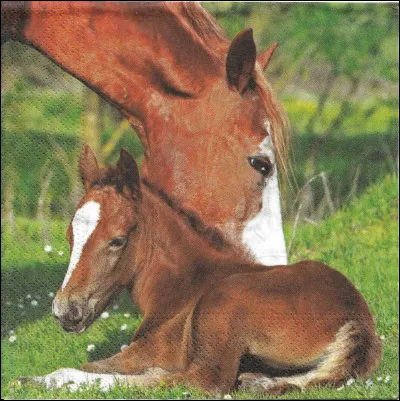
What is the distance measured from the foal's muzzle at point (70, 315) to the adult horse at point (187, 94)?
623mm

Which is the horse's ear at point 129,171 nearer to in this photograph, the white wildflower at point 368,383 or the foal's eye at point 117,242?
the foal's eye at point 117,242

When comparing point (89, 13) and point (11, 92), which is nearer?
point (89, 13)

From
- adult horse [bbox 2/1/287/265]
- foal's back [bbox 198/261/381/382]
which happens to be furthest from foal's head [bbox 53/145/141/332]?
foal's back [bbox 198/261/381/382]

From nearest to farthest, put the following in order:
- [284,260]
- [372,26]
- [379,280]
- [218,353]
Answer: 1. [218,353]
2. [284,260]
3. [379,280]
4. [372,26]

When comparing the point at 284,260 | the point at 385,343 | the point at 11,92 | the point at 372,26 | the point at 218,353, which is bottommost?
the point at 385,343

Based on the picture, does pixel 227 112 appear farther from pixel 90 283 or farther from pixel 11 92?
pixel 11 92

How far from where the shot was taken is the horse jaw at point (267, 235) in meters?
3.77

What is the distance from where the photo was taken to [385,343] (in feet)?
14.1

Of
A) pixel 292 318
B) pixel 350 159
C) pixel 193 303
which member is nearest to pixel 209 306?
pixel 193 303

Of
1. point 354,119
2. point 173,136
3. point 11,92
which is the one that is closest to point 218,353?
point 173,136

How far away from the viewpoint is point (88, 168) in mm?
3779

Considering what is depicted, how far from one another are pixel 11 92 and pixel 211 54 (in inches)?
53.8

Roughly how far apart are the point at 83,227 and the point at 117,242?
0.14m

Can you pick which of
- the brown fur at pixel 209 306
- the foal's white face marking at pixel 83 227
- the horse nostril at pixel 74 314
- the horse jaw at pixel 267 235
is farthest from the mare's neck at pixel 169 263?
the horse nostril at pixel 74 314
